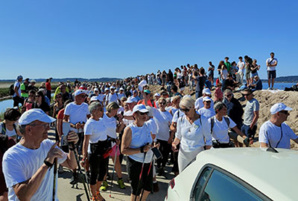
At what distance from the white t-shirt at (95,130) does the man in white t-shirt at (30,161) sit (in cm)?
173

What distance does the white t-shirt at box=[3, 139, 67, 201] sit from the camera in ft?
6.05

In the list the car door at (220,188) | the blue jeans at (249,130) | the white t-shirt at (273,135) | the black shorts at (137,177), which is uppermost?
the white t-shirt at (273,135)

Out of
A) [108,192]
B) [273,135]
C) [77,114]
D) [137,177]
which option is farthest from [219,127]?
[77,114]

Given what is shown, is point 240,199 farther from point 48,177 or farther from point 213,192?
point 48,177

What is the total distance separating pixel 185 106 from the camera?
3.62m

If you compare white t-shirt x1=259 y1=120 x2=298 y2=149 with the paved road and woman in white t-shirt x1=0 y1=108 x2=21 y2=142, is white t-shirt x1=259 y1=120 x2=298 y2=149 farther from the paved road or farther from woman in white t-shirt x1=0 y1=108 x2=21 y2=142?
woman in white t-shirt x1=0 y1=108 x2=21 y2=142

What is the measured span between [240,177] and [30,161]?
1.91 metres

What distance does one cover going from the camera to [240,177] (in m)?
1.72

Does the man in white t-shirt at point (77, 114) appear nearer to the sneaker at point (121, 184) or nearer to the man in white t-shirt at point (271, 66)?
the sneaker at point (121, 184)

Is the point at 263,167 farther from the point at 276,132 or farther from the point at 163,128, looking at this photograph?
the point at 163,128

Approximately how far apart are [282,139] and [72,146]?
318 centimetres

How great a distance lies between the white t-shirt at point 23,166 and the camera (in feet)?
6.05

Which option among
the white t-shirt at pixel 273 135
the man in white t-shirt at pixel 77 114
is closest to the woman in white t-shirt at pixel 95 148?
the man in white t-shirt at pixel 77 114

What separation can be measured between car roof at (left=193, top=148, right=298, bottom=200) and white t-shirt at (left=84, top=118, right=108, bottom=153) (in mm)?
2213
